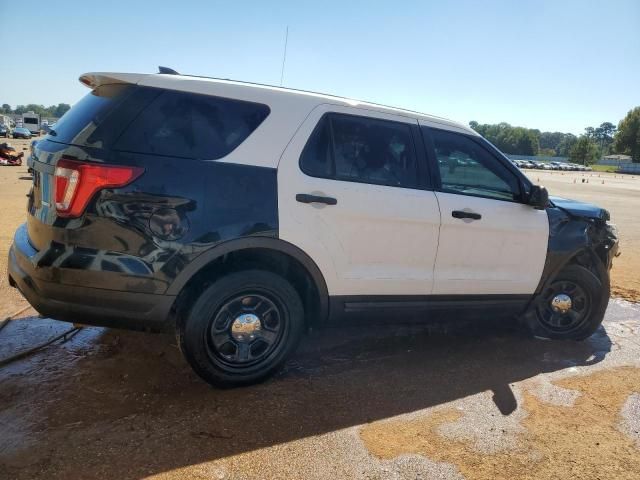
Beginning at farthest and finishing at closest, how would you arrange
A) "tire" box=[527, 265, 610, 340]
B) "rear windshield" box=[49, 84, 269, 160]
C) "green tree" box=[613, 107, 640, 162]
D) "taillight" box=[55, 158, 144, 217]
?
"green tree" box=[613, 107, 640, 162], "tire" box=[527, 265, 610, 340], "rear windshield" box=[49, 84, 269, 160], "taillight" box=[55, 158, 144, 217]

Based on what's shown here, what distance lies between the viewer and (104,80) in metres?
3.04

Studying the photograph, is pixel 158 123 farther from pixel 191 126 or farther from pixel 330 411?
pixel 330 411

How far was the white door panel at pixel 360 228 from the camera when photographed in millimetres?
3176

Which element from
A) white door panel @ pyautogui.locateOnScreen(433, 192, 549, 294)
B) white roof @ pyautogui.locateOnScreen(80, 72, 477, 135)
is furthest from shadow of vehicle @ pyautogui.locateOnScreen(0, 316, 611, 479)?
white roof @ pyautogui.locateOnScreen(80, 72, 477, 135)

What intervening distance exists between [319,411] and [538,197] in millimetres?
2431

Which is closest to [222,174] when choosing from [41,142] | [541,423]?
[41,142]

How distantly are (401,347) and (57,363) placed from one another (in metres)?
2.69

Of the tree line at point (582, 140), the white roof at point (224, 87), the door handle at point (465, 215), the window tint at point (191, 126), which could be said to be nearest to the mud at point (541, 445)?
the door handle at point (465, 215)

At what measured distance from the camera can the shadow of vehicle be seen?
8.48 ft

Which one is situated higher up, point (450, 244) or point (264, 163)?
point (264, 163)

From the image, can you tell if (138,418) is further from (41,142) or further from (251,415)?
(41,142)

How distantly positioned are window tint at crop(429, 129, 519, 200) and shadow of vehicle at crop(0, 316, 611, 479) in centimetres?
140

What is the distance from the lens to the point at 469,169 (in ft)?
12.8

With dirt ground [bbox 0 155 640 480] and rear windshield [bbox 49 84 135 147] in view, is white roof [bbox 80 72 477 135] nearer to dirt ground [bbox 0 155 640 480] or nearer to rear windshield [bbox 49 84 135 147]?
rear windshield [bbox 49 84 135 147]
